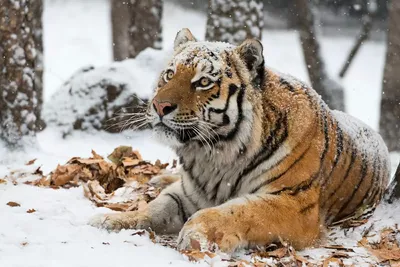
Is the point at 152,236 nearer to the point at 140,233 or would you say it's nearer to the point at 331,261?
the point at 140,233

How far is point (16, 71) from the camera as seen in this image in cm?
574

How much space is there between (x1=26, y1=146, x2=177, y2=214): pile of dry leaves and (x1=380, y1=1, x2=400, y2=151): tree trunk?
4.77 meters

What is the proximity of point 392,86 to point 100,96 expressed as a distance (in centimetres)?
407

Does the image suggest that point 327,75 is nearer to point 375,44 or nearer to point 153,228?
point 153,228

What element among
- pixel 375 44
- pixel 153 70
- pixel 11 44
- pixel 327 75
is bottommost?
pixel 375 44

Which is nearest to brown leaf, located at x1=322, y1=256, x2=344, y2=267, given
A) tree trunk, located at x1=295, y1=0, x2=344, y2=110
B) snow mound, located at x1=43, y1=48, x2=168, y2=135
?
snow mound, located at x1=43, y1=48, x2=168, y2=135

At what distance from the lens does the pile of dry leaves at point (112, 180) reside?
4590 mm

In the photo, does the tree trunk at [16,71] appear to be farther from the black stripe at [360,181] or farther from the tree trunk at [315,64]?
the tree trunk at [315,64]

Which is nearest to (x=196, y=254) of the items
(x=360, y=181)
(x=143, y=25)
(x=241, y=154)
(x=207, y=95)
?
(x=241, y=154)

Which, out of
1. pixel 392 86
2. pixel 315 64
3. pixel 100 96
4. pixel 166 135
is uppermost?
pixel 166 135

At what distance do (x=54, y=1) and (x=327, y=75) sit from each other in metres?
17.2

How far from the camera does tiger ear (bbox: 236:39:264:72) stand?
394 centimetres

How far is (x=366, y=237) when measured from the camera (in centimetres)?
398

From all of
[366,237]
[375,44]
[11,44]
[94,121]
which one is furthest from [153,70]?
[375,44]
